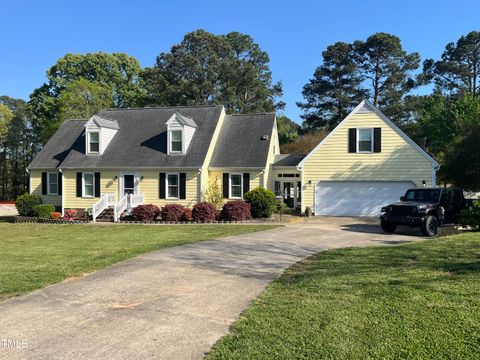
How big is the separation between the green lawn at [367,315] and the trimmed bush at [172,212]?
50.6 feet

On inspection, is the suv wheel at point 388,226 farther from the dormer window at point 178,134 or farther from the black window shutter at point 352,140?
the dormer window at point 178,134

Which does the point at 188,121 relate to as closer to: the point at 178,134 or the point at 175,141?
the point at 178,134

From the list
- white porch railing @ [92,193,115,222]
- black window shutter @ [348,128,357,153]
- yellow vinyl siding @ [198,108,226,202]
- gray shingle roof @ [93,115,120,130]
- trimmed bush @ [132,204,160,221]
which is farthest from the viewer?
gray shingle roof @ [93,115,120,130]

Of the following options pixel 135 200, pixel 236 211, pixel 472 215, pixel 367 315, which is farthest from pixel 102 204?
pixel 367 315

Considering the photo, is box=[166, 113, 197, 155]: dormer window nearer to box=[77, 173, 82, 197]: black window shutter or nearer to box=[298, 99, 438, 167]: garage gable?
box=[77, 173, 82, 197]: black window shutter

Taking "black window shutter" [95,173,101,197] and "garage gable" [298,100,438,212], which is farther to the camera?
"black window shutter" [95,173,101,197]

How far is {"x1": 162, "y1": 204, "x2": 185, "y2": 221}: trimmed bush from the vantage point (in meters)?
23.8

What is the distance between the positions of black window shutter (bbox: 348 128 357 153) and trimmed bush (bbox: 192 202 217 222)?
8475 mm

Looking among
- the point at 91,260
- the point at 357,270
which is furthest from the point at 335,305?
the point at 91,260

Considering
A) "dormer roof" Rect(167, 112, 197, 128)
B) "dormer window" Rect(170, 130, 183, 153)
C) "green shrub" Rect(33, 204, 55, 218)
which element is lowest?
"green shrub" Rect(33, 204, 55, 218)

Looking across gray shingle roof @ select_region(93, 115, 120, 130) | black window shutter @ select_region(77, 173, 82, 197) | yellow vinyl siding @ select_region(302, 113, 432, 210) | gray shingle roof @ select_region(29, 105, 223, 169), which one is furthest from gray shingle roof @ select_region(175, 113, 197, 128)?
yellow vinyl siding @ select_region(302, 113, 432, 210)

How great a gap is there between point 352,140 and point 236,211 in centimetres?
781

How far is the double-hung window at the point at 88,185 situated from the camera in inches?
1082

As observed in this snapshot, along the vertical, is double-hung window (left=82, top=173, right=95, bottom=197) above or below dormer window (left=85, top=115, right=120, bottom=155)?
below
